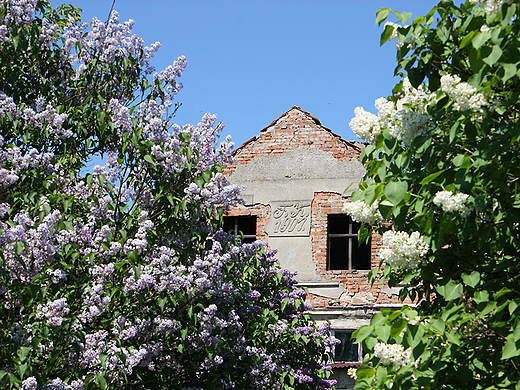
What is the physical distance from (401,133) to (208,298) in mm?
3370

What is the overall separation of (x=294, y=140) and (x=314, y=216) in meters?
2.10

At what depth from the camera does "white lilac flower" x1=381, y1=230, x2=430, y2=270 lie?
413 cm

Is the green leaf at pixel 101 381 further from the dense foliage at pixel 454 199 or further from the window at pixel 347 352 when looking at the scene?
the window at pixel 347 352

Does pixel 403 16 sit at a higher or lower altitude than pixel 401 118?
higher

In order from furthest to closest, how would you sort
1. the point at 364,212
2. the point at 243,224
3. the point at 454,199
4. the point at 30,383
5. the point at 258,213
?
the point at 243,224 < the point at 258,213 < the point at 30,383 < the point at 364,212 < the point at 454,199

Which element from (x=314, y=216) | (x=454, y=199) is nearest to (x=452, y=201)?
(x=454, y=199)

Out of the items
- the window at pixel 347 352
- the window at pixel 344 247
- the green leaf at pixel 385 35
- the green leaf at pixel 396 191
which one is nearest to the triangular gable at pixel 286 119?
the window at pixel 344 247

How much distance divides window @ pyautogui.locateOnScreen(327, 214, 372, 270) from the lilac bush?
7.18m

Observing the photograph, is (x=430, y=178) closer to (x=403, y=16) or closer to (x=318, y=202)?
(x=403, y=16)

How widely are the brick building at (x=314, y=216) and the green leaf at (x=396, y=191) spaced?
1046cm

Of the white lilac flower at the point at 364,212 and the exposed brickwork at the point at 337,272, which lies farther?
the exposed brickwork at the point at 337,272

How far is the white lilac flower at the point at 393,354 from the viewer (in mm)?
4094

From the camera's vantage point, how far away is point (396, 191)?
13.0 ft

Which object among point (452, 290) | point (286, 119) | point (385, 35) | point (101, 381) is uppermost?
point (286, 119)
